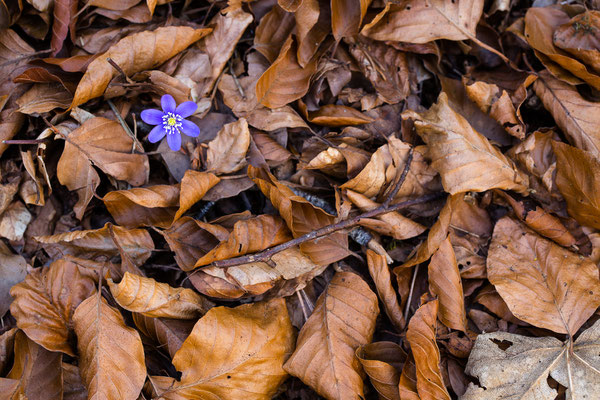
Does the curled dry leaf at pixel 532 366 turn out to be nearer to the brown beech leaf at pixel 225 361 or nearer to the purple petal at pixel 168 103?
the brown beech leaf at pixel 225 361

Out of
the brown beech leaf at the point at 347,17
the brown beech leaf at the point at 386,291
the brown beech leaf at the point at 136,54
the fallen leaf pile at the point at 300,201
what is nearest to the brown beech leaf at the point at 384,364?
the fallen leaf pile at the point at 300,201

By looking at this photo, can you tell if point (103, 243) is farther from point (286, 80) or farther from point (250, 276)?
point (286, 80)

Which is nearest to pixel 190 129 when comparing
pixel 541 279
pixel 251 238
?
pixel 251 238

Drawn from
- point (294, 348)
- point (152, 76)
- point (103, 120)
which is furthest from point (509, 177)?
point (103, 120)

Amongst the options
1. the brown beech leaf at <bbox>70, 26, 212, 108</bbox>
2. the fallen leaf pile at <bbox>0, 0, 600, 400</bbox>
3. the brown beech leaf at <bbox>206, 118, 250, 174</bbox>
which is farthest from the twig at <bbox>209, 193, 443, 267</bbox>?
the brown beech leaf at <bbox>70, 26, 212, 108</bbox>

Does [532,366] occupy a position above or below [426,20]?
below

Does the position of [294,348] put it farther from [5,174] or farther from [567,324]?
[5,174]
